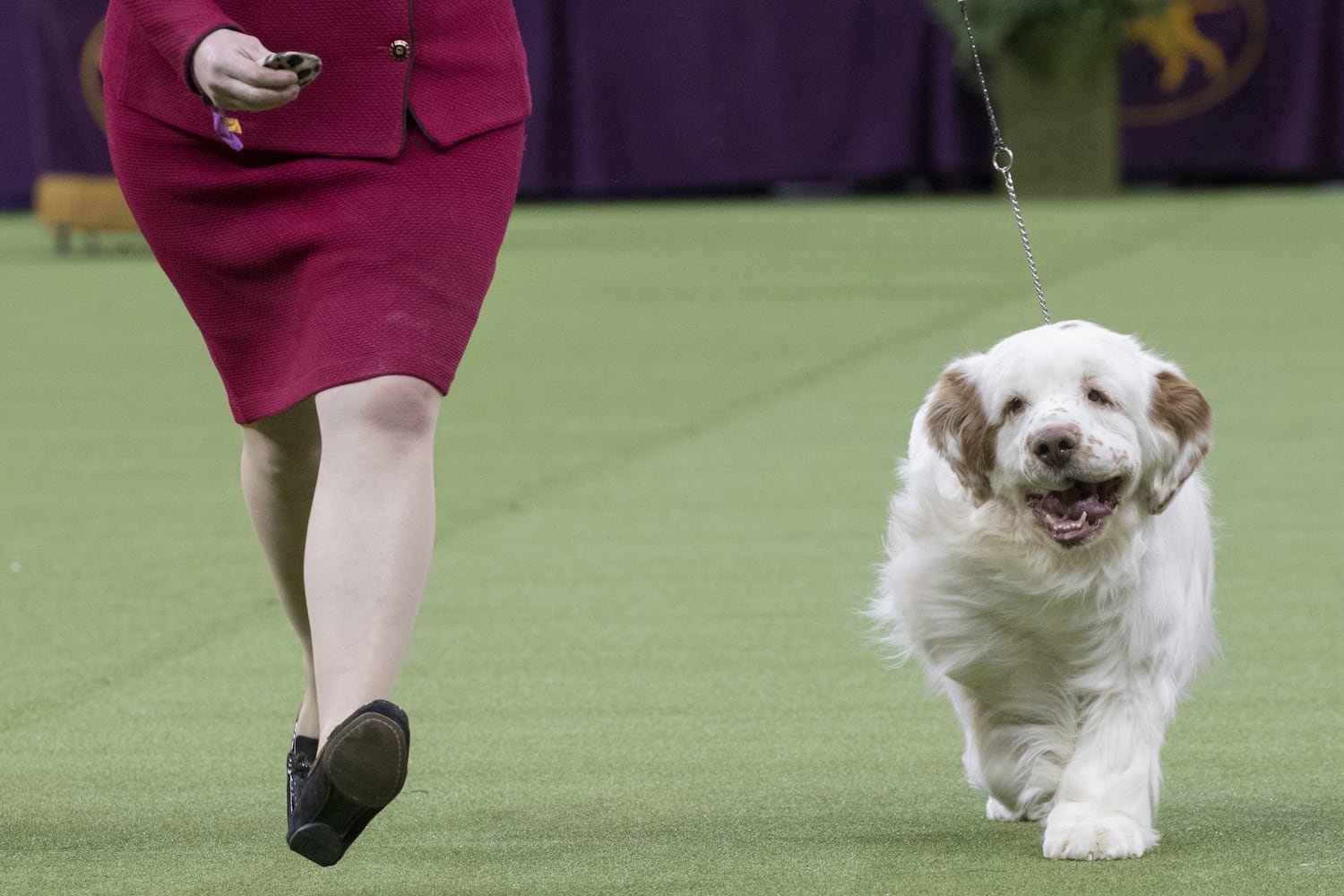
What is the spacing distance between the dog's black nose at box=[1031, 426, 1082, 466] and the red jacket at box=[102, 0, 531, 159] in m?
0.73

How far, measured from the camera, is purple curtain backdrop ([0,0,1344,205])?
18.8 m

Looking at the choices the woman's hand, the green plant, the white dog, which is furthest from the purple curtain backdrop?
the woman's hand

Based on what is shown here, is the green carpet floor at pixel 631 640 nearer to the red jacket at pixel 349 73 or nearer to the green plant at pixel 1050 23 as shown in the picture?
the red jacket at pixel 349 73

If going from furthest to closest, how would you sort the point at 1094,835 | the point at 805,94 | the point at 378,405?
the point at 805,94, the point at 1094,835, the point at 378,405

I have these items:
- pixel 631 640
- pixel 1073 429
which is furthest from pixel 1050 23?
pixel 1073 429

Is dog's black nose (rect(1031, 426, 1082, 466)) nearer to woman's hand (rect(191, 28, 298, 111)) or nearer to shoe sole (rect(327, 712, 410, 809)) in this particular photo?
shoe sole (rect(327, 712, 410, 809))

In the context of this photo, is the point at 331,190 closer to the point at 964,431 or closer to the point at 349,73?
the point at 349,73

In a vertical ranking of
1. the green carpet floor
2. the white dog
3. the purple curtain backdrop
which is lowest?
the purple curtain backdrop

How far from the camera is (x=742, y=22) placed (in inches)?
760

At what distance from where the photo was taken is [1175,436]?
282 centimetres

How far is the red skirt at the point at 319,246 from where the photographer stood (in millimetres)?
2564

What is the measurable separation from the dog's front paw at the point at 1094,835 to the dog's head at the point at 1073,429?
331mm

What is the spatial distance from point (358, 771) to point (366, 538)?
0.27 meters

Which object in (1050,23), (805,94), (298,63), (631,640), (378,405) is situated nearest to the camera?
(298,63)
